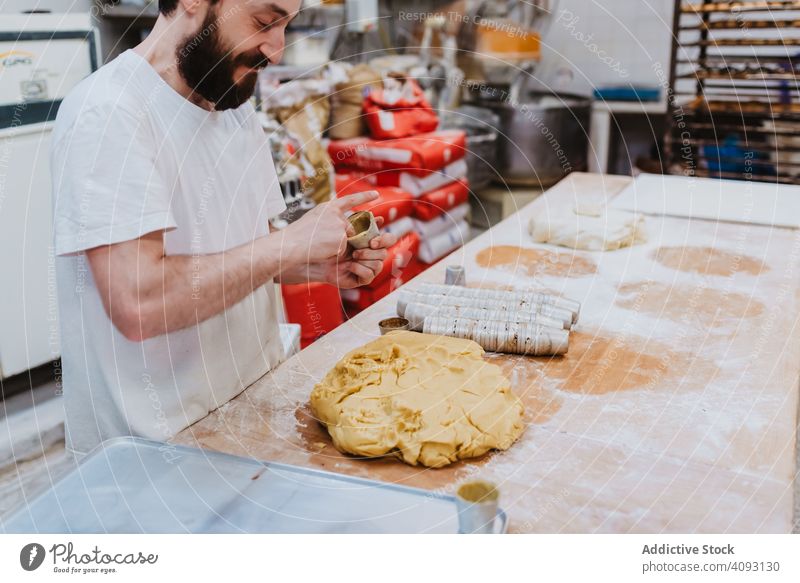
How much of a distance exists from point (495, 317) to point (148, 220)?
2.52ft

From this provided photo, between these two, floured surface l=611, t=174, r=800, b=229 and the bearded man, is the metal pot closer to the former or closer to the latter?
floured surface l=611, t=174, r=800, b=229

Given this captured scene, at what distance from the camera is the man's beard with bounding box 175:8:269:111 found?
130cm

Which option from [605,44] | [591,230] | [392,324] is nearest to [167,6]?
[392,324]

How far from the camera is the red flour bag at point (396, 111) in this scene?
3.75m

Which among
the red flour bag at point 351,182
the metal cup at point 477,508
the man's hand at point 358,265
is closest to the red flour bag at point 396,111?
the red flour bag at point 351,182

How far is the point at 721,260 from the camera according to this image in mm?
2186

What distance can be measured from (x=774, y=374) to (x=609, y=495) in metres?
0.60

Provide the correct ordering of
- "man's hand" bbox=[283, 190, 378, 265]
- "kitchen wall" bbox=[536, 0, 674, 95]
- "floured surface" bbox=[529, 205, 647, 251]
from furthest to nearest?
"kitchen wall" bbox=[536, 0, 674, 95], "floured surface" bbox=[529, 205, 647, 251], "man's hand" bbox=[283, 190, 378, 265]

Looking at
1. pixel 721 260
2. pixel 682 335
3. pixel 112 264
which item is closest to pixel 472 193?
pixel 721 260

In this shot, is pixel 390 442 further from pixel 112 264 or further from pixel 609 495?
pixel 112 264

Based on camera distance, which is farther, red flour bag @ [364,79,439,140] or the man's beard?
red flour bag @ [364,79,439,140]

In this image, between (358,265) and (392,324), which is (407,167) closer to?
(392,324)

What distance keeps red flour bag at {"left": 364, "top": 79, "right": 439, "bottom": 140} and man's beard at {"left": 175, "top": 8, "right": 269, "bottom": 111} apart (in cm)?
235

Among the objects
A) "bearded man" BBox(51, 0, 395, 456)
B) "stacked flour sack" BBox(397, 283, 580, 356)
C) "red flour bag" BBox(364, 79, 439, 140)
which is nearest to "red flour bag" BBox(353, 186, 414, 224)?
"red flour bag" BBox(364, 79, 439, 140)
